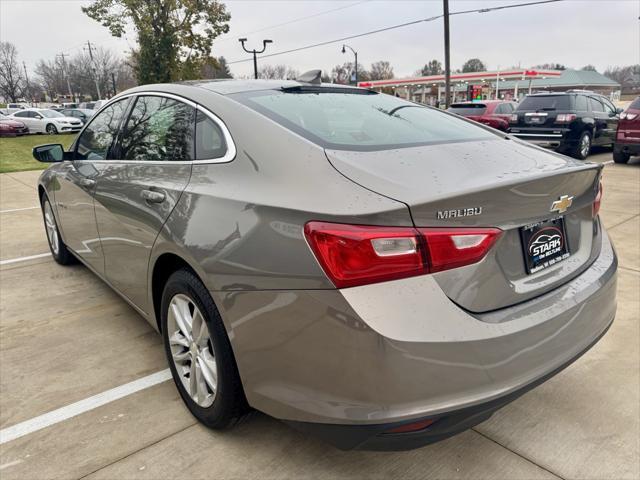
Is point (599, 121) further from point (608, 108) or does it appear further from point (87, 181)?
point (87, 181)

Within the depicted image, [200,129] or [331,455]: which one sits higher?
[200,129]

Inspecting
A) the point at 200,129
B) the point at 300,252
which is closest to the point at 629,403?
the point at 300,252

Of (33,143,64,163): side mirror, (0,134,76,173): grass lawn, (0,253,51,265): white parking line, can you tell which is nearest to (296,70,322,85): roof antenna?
(33,143,64,163): side mirror

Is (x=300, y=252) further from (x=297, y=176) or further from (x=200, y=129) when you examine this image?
(x=200, y=129)

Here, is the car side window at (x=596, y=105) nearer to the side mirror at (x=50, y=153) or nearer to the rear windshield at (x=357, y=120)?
the rear windshield at (x=357, y=120)

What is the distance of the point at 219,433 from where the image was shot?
90.2 inches

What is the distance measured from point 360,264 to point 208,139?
3.62 feet

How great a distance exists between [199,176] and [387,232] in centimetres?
101

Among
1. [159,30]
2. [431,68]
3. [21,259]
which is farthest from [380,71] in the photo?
[21,259]

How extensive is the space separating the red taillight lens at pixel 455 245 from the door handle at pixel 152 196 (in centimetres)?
133

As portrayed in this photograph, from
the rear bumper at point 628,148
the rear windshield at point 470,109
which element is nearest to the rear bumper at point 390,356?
the rear bumper at point 628,148

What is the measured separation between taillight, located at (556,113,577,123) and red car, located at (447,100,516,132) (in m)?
2.13

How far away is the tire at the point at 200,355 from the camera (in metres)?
2.03

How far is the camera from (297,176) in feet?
5.83
